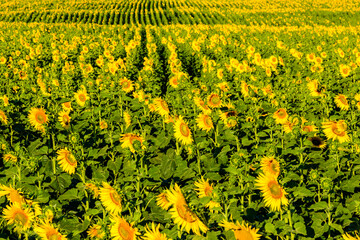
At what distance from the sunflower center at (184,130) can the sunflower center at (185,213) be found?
137cm

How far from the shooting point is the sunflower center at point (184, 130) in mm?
3220

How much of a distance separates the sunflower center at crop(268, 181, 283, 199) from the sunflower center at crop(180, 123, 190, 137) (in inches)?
44.4

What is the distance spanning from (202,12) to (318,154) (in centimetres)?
3620

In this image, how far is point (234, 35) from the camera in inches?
609

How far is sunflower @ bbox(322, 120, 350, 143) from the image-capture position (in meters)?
3.54

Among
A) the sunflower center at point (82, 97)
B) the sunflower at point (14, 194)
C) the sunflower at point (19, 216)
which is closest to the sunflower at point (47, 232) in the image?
the sunflower at point (19, 216)

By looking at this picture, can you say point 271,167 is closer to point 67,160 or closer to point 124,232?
point 124,232

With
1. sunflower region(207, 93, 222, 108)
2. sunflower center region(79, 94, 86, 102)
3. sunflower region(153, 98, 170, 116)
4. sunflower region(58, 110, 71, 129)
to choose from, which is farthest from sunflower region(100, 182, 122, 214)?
sunflower center region(79, 94, 86, 102)

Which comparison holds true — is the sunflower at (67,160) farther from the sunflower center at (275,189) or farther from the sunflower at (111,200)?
the sunflower center at (275,189)

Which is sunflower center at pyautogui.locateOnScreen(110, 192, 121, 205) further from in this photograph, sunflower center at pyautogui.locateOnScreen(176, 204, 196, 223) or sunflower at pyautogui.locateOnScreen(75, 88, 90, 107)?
sunflower at pyautogui.locateOnScreen(75, 88, 90, 107)

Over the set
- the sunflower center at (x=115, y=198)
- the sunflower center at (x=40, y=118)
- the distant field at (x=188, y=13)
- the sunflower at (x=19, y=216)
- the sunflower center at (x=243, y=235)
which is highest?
the sunflower center at (x=243, y=235)

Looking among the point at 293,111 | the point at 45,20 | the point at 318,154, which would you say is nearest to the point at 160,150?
the point at 318,154

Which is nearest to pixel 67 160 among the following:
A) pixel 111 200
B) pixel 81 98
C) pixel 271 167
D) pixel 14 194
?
pixel 14 194

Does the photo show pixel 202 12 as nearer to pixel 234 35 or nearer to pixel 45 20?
pixel 45 20
